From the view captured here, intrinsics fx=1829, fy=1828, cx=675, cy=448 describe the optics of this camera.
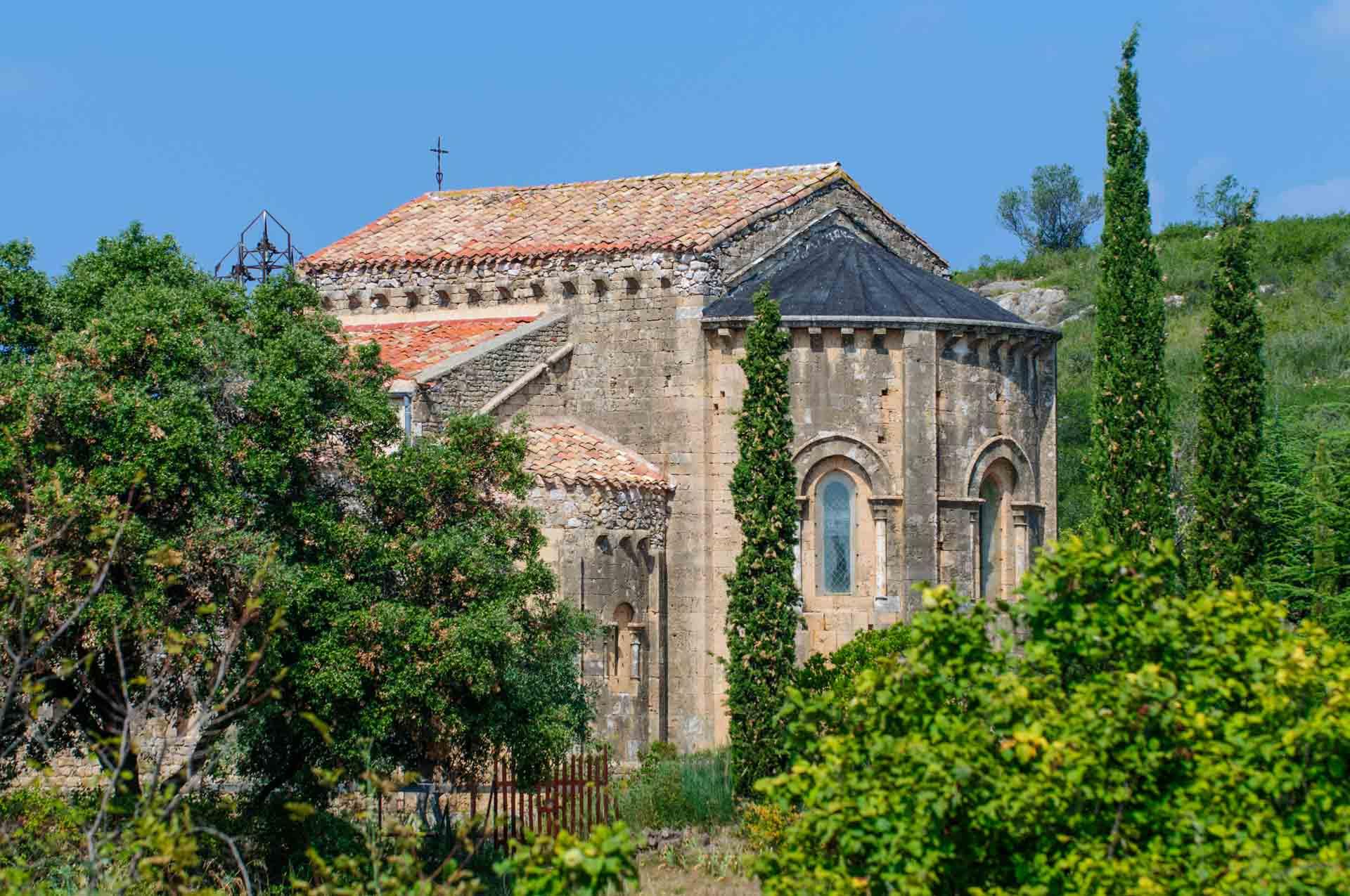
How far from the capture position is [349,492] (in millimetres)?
17328

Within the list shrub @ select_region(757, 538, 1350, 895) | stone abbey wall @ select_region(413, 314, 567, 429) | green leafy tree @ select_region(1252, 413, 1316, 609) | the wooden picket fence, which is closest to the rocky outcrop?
green leafy tree @ select_region(1252, 413, 1316, 609)

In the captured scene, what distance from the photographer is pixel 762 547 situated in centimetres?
2161

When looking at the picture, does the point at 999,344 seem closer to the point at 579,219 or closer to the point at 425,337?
the point at 579,219

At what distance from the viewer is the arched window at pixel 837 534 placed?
23.9m

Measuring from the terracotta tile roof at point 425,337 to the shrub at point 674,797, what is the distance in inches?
242

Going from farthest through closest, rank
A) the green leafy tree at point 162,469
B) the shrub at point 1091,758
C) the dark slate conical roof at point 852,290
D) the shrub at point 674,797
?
the dark slate conical roof at point 852,290 → the shrub at point 674,797 → the green leafy tree at point 162,469 → the shrub at point 1091,758

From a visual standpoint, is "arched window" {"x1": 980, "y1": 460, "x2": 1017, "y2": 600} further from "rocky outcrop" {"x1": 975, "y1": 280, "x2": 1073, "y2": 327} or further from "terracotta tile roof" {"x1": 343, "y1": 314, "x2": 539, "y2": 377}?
"rocky outcrop" {"x1": 975, "y1": 280, "x2": 1073, "y2": 327}

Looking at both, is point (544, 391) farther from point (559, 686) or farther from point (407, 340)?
point (559, 686)

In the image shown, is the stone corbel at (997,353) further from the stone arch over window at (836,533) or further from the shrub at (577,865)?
the shrub at (577,865)

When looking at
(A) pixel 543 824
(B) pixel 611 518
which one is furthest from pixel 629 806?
(B) pixel 611 518

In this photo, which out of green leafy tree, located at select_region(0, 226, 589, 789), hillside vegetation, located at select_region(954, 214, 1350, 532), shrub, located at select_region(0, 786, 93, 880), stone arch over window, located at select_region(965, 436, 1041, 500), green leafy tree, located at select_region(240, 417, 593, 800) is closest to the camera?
shrub, located at select_region(0, 786, 93, 880)

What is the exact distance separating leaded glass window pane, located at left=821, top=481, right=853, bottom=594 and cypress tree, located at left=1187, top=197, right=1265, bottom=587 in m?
4.83

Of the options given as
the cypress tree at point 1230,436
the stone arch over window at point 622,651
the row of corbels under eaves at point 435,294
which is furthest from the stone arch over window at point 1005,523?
the row of corbels under eaves at point 435,294

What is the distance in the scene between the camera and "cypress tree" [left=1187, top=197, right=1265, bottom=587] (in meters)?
24.8
